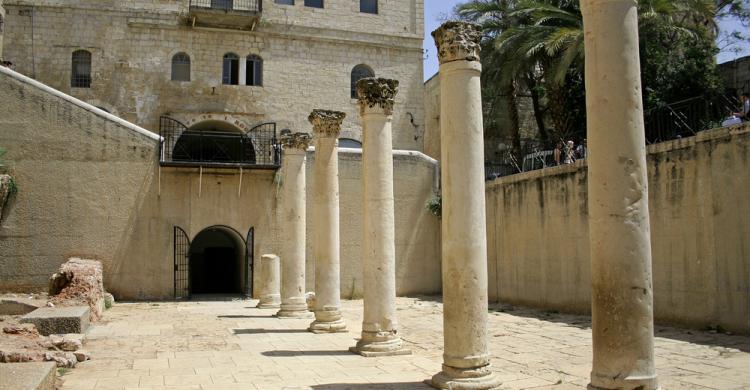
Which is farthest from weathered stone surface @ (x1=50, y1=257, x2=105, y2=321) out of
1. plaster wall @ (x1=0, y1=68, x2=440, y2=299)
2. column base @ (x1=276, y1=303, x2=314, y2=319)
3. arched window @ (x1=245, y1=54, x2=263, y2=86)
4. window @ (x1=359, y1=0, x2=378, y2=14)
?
window @ (x1=359, y1=0, x2=378, y2=14)

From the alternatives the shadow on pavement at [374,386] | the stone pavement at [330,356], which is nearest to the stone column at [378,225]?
the stone pavement at [330,356]

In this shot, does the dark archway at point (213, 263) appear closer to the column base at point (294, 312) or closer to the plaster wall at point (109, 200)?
the plaster wall at point (109, 200)

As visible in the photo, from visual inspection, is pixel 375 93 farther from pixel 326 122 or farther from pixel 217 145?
pixel 217 145

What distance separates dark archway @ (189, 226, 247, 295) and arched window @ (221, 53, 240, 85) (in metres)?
6.27

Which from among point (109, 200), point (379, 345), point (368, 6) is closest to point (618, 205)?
point (379, 345)

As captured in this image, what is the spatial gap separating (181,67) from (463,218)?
22.0 m

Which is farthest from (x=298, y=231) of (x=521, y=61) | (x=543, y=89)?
(x=543, y=89)

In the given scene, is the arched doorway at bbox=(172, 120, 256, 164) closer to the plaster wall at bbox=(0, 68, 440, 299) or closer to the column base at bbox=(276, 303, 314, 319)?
the plaster wall at bbox=(0, 68, 440, 299)

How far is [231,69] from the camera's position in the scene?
90.5 ft

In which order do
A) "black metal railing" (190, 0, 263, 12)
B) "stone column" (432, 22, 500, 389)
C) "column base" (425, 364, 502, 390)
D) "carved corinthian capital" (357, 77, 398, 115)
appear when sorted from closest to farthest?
"column base" (425, 364, 502, 390), "stone column" (432, 22, 500, 389), "carved corinthian capital" (357, 77, 398, 115), "black metal railing" (190, 0, 263, 12)

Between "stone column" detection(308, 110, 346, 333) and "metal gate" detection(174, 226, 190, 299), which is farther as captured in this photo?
"metal gate" detection(174, 226, 190, 299)

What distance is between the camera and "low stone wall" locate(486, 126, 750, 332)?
11508 mm

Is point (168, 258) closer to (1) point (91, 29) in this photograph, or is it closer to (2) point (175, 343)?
(2) point (175, 343)

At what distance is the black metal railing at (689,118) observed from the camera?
594 inches
